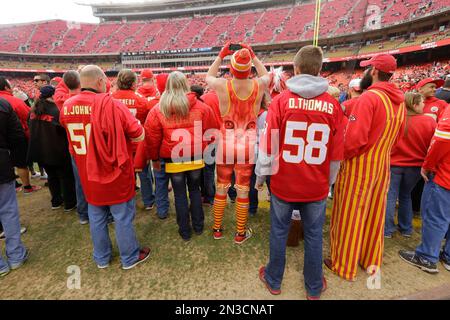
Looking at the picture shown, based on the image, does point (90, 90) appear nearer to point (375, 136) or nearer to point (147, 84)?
A: point (147, 84)

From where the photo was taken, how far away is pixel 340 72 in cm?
2792

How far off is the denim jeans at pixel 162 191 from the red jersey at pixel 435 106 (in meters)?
3.88

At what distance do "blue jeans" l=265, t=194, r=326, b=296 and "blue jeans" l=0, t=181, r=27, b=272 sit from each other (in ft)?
9.03

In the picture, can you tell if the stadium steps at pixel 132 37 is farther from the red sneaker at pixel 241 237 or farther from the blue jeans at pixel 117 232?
the red sneaker at pixel 241 237

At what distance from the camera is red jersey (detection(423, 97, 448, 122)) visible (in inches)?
127

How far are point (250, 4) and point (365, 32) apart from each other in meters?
22.1

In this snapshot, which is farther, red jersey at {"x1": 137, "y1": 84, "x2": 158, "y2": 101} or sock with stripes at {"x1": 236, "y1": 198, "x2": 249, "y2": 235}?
red jersey at {"x1": 137, "y1": 84, "x2": 158, "y2": 101}

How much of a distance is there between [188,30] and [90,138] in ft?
151

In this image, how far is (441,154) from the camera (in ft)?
7.53

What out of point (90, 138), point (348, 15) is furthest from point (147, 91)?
point (348, 15)

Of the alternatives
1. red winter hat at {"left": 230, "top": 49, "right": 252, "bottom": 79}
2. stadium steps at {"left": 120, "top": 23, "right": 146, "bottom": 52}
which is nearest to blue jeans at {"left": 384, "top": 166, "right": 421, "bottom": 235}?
red winter hat at {"left": 230, "top": 49, "right": 252, "bottom": 79}

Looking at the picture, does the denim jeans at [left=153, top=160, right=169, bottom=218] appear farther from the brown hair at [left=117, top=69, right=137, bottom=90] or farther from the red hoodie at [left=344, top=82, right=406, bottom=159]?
the red hoodie at [left=344, top=82, right=406, bottom=159]

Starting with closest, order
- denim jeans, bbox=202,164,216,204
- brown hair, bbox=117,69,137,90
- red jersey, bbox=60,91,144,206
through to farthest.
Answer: red jersey, bbox=60,91,144,206 < brown hair, bbox=117,69,137,90 < denim jeans, bbox=202,164,216,204

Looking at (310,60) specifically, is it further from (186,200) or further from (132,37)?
(132,37)
